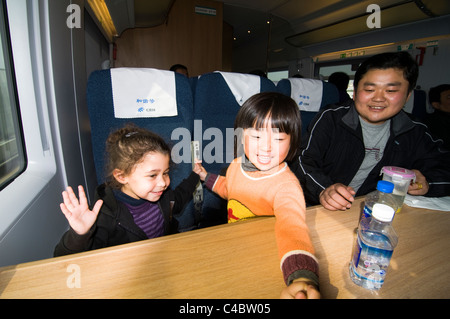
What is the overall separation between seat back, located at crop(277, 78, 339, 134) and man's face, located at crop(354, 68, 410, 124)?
0.67 m

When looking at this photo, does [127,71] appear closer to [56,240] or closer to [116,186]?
[116,186]

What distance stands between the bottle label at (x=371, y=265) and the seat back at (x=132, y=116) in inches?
41.8

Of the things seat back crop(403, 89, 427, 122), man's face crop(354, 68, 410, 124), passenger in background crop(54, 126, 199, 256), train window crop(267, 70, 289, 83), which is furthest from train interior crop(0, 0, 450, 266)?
train window crop(267, 70, 289, 83)

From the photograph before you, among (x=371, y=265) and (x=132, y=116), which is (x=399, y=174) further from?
(x=132, y=116)

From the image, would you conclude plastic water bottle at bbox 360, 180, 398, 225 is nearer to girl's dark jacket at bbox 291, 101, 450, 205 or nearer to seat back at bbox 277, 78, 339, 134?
girl's dark jacket at bbox 291, 101, 450, 205

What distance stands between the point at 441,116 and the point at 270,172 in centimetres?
369

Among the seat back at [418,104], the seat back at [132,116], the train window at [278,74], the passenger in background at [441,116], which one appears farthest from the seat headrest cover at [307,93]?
the train window at [278,74]

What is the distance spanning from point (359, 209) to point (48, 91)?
1772 millimetres

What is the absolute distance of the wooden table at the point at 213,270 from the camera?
0.55m

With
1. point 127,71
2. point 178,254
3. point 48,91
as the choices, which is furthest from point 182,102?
point 178,254

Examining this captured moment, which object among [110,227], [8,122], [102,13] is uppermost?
[102,13]

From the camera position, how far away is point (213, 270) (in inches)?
24.4

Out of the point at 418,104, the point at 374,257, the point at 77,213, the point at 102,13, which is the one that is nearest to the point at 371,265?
the point at 374,257
